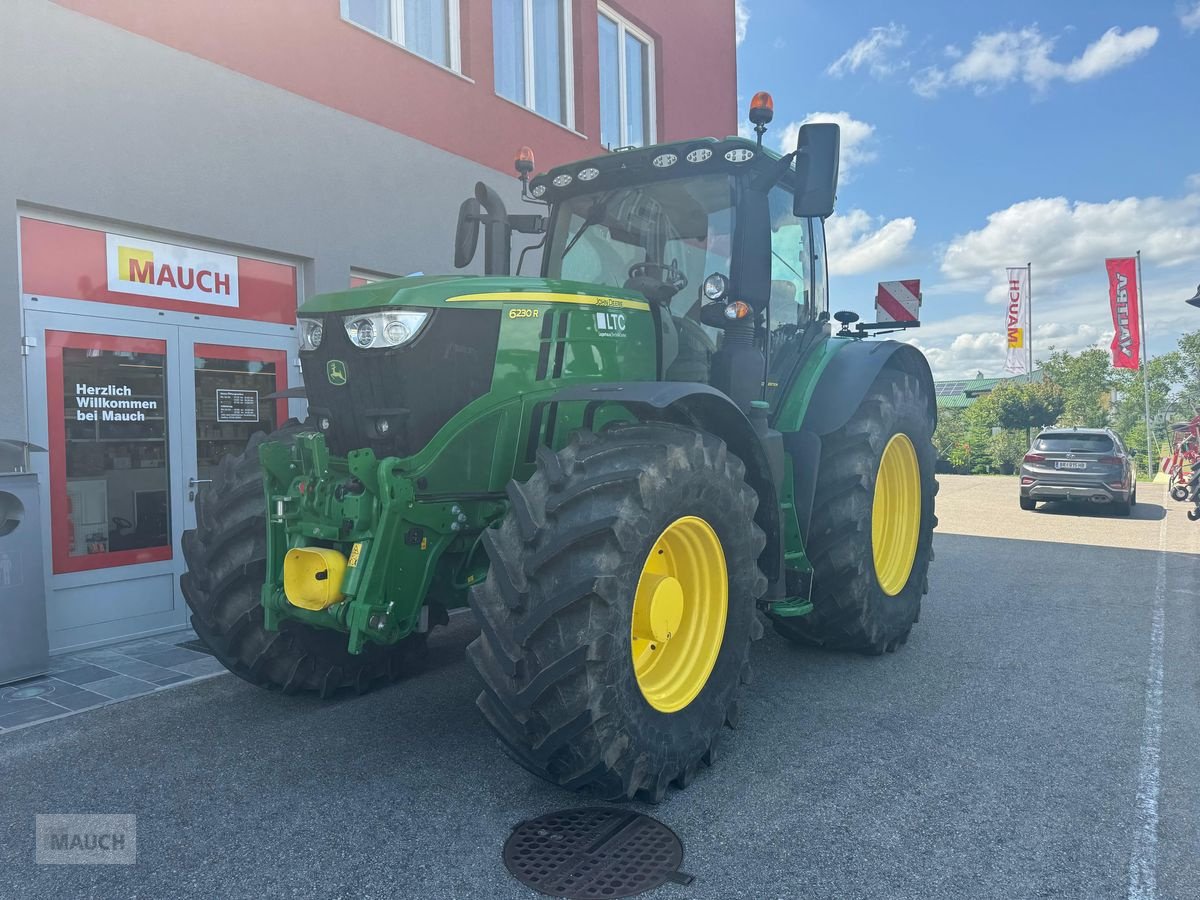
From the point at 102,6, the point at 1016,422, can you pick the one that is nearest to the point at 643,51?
the point at 102,6

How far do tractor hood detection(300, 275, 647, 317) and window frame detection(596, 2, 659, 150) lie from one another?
765 cm

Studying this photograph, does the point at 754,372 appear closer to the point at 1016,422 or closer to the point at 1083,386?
the point at 1016,422

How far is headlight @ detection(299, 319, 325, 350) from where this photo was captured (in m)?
3.49

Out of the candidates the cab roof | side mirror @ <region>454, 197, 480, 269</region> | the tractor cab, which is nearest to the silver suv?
the tractor cab

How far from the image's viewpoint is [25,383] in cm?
509

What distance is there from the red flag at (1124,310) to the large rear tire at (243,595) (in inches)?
1019

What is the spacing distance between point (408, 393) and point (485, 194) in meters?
1.37

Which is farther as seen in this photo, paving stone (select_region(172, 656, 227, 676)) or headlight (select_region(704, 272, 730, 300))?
paving stone (select_region(172, 656, 227, 676))

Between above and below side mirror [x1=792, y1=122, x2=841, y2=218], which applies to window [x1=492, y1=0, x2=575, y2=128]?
above

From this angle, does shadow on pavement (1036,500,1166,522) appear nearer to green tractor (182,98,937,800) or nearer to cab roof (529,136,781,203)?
green tractor (182,98,937,800)

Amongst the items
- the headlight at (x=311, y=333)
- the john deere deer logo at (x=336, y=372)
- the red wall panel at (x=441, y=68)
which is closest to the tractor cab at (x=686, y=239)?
the headlight at (x=311, y=333)

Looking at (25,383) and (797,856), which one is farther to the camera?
(25,383)

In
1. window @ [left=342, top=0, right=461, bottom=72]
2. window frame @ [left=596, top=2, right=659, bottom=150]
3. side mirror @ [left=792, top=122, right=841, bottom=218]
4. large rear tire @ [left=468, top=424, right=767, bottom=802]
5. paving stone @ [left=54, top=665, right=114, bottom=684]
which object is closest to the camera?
large rear tire @ [left=468, top=424, right=767, bottom=802]

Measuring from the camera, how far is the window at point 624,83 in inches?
419
